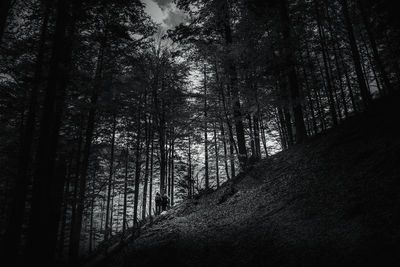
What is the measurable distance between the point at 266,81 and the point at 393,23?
4.84m

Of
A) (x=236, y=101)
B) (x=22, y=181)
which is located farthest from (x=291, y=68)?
(x=22, y=181)

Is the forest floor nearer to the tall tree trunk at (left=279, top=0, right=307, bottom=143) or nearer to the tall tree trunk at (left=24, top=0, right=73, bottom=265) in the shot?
the tall tree trunk at (left=279, top=0, right=307, bottom=143)

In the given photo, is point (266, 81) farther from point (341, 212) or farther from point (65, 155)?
point (65, 155)

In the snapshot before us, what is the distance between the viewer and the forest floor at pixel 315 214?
3443 mm

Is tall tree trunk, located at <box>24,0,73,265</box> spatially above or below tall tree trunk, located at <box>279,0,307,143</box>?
below

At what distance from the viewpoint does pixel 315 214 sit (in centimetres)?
464

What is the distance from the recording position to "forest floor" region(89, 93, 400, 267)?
11.3 feet

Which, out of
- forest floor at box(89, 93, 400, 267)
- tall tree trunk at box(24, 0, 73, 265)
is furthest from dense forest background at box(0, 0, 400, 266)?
forest floor at box(89, 93, 400, 267)

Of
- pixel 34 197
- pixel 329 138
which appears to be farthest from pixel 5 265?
pixel 329 138

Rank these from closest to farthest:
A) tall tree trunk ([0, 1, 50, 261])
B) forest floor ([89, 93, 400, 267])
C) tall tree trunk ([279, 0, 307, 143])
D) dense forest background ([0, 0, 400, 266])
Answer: forest floor ([89, 93, 400, 267])
dense forest background ([0, 0, 400, 266])
tall tree trunk ([0, 1, 50, 261])
tall tree trunk ([279, 0, 307, 143])

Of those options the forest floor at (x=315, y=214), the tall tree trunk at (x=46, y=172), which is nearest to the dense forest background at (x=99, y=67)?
the tall tree trunk at (x=46, y=172)

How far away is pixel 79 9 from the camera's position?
759cm

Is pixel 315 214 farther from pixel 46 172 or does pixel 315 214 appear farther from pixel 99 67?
pixel 99 67

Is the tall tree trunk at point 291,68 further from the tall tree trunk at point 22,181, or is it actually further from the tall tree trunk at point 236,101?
the tall tree trunk at point 22,181
